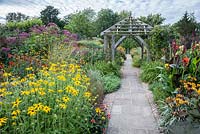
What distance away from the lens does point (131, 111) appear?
16.3 feet

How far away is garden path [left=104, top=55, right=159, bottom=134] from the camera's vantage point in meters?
4.04

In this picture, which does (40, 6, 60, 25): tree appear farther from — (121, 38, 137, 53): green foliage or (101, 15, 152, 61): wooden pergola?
(101, 15, 152, 61): wooden pergola

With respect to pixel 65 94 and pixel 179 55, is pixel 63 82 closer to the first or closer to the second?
pixel 65 94

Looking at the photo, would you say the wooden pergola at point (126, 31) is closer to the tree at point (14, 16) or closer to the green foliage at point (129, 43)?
the green foliage at point (129, 43)

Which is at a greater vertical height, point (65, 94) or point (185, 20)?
point (185, 20)

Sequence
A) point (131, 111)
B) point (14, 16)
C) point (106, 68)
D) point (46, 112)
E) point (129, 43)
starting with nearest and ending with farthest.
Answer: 1. point (46, 112)
2. point (131, 111)
3. point (106, 68)
4. point (129, 43)
5. point (14, 16)

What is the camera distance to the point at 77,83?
11.6ft

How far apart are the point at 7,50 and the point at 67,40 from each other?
7.18 feet

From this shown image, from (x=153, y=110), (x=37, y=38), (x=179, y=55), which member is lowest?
(x=153, y=110)

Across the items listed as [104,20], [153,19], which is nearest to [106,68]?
[153,19]

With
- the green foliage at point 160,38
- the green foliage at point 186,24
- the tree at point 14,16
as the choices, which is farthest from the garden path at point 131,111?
the tree at point 14,16

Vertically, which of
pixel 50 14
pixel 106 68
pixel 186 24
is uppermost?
pixel 50 14

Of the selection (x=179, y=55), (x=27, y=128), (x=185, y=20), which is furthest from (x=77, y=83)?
(x=185, y=20)

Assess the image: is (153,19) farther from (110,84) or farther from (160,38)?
(110,84)
